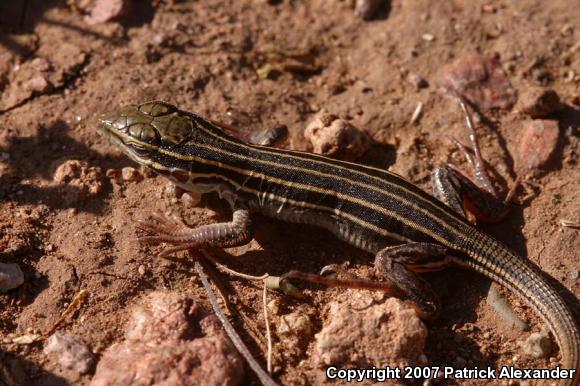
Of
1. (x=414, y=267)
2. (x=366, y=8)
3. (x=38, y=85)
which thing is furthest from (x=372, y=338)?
(x=38, y=85)

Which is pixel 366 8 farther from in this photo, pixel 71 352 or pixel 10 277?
pixel 71 352

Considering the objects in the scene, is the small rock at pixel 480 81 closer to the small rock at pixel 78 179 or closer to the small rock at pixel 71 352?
the small rock at pixel 78 179

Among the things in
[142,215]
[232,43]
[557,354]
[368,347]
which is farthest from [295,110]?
[557,354]

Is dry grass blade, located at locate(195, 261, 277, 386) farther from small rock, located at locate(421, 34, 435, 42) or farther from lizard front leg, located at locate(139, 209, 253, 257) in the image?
small rock, located at locate(421, 34, 435, 42)

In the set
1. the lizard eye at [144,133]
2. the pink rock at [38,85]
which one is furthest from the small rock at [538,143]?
the pink rock at [38,85]

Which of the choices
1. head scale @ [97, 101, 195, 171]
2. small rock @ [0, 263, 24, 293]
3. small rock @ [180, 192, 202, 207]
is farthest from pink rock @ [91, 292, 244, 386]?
head scale @ [97, 101, 195, 171]

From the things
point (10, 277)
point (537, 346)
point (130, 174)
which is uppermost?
point (130, 174)
